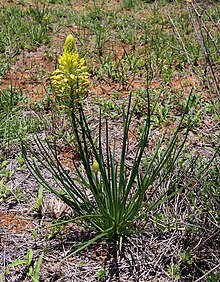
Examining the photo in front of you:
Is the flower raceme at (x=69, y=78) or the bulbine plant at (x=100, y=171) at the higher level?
the flower raceme at (x=69, y=78)

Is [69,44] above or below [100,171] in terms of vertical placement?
above

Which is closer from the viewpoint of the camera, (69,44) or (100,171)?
(69,44)

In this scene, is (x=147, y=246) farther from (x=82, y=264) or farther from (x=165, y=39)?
(x=165, y=39)

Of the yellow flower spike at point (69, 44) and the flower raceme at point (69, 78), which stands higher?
the yellow flower spike at point (69, 44)

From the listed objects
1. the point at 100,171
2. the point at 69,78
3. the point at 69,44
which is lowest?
the point at 100,171

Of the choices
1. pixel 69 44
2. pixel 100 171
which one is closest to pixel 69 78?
pixel 69 44

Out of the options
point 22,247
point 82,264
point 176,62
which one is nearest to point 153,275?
point 82,264

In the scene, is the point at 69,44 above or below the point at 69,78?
above

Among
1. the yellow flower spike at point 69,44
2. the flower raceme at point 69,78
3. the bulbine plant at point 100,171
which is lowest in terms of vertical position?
the bulbine plant at point 100,171

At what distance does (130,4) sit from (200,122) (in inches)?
150

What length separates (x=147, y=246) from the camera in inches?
77.0

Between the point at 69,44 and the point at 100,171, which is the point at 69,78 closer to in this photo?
the point at 69,44

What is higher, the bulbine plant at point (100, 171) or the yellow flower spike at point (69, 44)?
the yellow flower spike at point (69, 44)

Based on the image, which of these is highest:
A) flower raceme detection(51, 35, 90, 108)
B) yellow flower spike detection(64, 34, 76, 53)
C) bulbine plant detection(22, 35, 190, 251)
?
yellow flower spike detection(64, 34, 76, 53)
